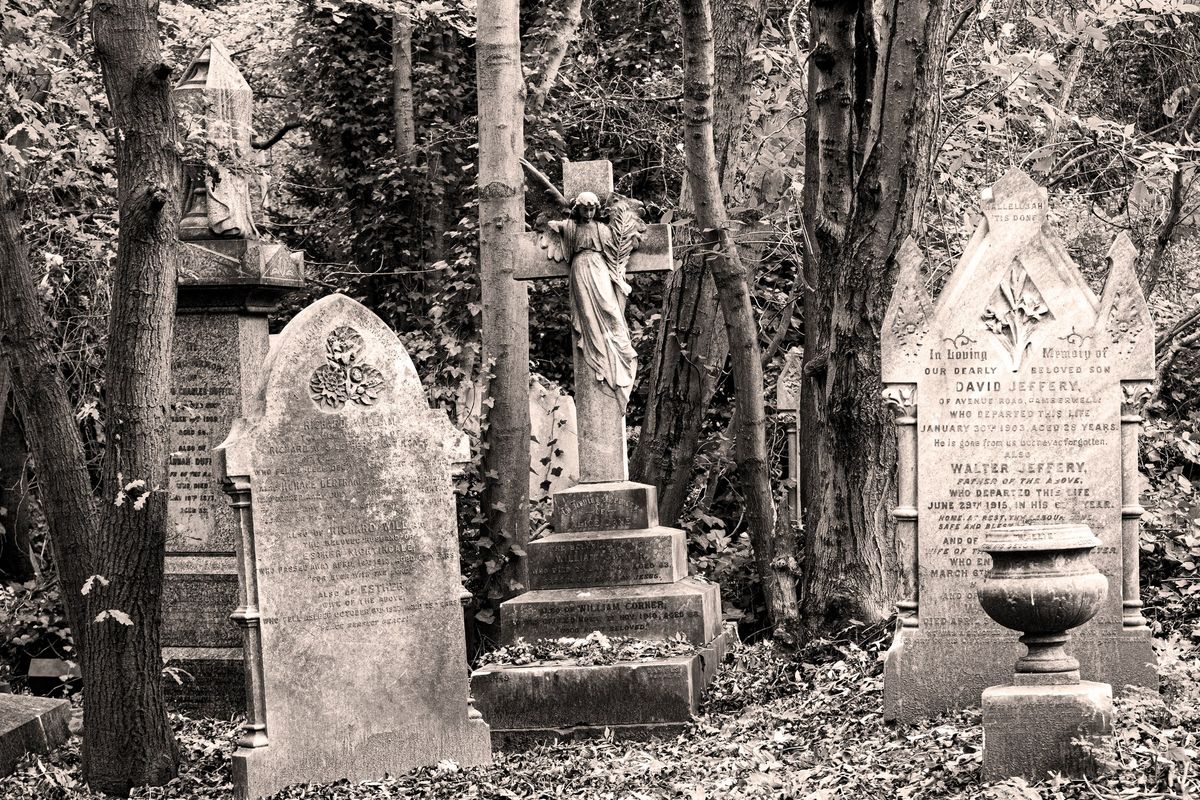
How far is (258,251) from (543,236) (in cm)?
193

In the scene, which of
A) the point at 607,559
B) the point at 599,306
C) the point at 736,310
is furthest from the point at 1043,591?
the point at 736,310

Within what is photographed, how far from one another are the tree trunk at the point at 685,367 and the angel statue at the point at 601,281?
2.28 metres

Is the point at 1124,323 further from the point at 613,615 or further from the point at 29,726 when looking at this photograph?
the point at 29,726

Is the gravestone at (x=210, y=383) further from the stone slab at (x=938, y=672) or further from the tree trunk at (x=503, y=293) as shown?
the stone slab at (x=938, y=672)

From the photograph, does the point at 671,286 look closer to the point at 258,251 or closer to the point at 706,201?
the point at 706,201

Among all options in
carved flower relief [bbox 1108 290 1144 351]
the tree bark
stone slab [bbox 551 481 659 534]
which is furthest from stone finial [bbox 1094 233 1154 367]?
the tree bark

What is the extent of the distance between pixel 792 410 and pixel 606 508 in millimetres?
5750

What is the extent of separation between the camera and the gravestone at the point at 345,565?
7.54 metres

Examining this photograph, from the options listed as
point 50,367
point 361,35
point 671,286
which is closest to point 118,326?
point 50,367

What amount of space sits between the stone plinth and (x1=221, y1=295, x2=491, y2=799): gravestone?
60 cm

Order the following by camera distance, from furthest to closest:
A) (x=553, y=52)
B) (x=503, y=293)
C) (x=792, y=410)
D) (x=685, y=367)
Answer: (x=553, y=52)
(x=792, y=410)
(x=685, y=367)
(x=503, y=293)

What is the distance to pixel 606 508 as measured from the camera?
31.1 feet

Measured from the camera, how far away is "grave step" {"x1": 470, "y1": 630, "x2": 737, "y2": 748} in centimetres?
861

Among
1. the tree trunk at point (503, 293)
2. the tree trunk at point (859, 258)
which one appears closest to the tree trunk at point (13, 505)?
the tree trunk at point (503, 293)
